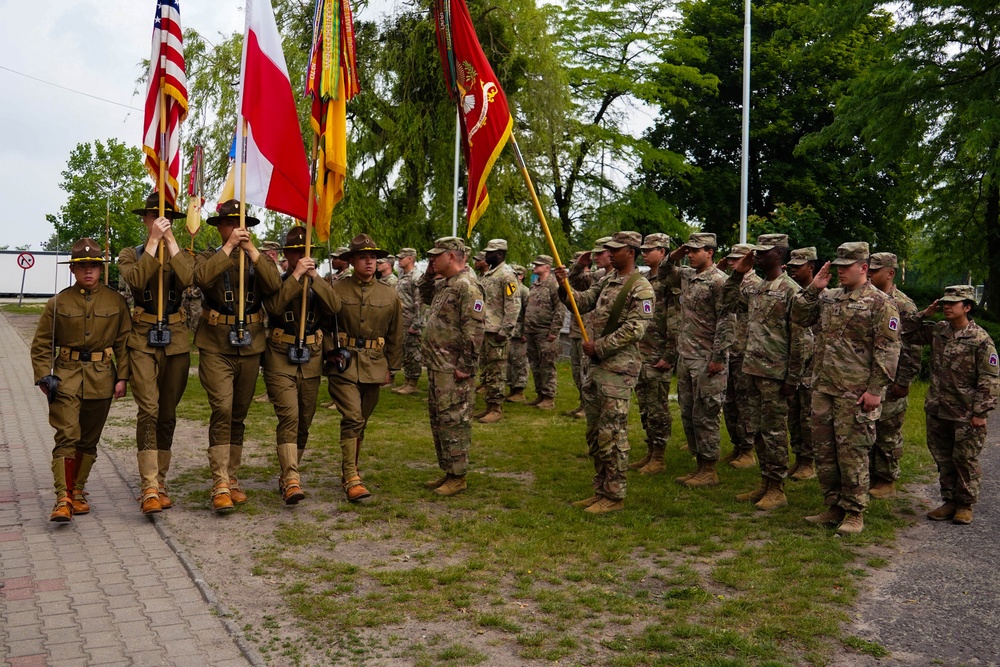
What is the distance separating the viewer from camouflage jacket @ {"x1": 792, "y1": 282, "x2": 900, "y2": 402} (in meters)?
7.38

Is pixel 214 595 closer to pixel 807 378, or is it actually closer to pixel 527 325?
pixel 807 378

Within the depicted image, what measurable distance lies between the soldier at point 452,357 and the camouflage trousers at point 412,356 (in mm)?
6627

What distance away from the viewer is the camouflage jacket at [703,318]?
909cm

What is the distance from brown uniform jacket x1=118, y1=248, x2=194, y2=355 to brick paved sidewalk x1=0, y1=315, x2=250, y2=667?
4.80 ft

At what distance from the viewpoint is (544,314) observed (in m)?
14.4

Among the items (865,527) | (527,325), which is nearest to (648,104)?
(527,325)

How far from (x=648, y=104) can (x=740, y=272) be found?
2453cm

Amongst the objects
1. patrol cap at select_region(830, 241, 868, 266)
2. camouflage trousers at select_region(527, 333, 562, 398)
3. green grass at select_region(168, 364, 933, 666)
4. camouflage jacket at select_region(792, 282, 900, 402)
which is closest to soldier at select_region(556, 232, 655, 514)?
green grass at select_region(168, 364, 933, 666)

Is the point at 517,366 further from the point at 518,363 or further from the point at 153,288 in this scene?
the point at 153,288

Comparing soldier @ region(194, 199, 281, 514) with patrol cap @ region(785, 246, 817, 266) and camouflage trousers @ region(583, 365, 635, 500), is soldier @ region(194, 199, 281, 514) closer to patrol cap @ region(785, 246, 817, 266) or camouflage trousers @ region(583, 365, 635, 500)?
camouflage trousers @ region(583, 365, 635, 500)

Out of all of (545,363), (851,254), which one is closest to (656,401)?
(851,254)

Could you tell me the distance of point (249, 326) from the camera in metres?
7.95

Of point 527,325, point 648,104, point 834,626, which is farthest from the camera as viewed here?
point 648,104

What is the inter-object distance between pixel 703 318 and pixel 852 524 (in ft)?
8.57
